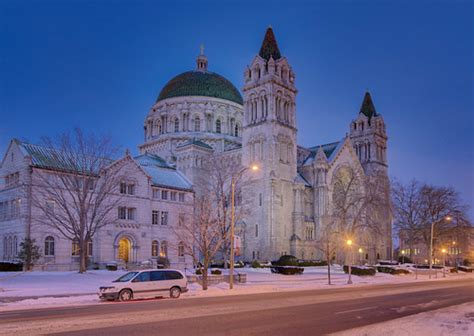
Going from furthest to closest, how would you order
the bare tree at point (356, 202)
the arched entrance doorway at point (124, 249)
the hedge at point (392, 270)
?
the bare tree at point (356, 202) → the hedge at point (392, 270) → the arched entrance doorway at point (124, 249)

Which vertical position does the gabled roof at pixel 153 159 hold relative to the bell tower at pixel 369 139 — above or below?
below

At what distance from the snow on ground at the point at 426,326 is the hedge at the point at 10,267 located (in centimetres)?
3769

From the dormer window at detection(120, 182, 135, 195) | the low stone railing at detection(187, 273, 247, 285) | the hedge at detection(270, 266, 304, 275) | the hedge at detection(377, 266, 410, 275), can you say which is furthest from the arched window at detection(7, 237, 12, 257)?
the hedge at detection(377, 266, 410, 275)

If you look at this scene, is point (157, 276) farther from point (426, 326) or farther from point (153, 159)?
point (153, 159)

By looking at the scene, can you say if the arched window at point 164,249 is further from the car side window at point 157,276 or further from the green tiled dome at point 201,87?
the green tiled dome at point 201,87

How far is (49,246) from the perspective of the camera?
5025 cm

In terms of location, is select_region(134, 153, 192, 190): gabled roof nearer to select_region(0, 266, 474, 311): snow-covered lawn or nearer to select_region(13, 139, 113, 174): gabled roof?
select_region(13, 139, 113, 174): gabled roof

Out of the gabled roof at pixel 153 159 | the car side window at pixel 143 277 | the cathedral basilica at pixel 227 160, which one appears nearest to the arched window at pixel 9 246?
the cathedral basilica at pixel 227 160

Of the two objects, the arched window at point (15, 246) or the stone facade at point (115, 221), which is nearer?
the stone facade at point (115, 221)

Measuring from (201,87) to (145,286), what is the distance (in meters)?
72.6

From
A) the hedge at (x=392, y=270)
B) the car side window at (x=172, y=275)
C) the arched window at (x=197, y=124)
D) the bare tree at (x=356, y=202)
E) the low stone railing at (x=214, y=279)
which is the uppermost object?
the arched window at (x=197, y=124)

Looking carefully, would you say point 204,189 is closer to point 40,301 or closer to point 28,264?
point 28,264

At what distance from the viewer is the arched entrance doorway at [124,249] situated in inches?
2244

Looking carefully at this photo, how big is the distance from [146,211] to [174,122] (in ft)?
122
